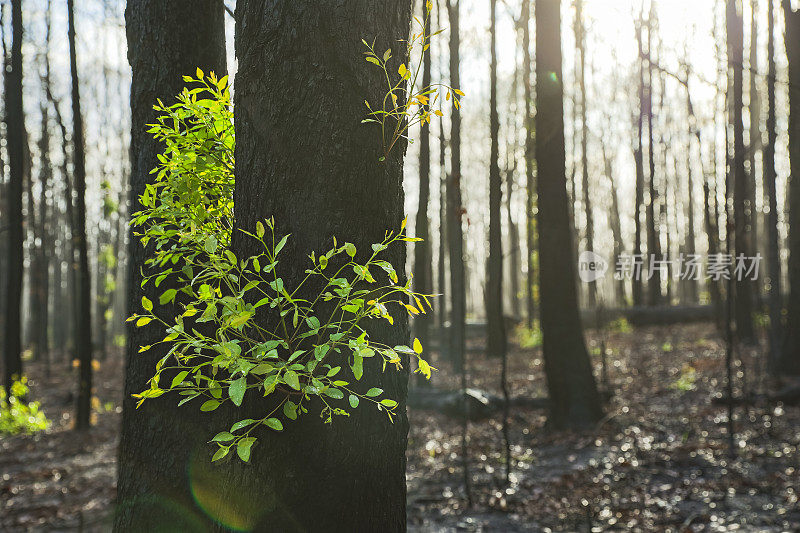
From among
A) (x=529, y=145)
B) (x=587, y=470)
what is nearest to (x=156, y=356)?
(x=587, y=470)

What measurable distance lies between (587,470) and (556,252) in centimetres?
282

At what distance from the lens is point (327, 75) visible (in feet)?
5.91

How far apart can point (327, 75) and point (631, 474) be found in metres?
5.53

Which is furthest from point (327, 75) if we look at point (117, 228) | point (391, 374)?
point (117, 228)

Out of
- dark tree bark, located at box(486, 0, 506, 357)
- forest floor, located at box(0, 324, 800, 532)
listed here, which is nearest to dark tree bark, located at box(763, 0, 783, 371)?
forest floor, located at box(0, 324, 800, 532)

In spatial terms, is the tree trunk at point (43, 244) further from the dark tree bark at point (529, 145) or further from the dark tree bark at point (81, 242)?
the dark tree bark at point (529, 145)

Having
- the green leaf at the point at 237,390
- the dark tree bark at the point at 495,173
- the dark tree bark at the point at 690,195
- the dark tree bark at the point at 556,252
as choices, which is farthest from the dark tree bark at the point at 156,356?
the dark tree bark at the point at 690,195

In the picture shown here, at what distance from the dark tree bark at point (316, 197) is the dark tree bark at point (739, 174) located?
5.82 meters

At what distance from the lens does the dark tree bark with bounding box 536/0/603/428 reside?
297 inches

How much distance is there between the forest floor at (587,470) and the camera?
16.3 ft

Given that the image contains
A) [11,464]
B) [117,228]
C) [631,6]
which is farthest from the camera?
[117,228]

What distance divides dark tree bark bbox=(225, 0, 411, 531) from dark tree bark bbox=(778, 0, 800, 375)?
948 cm

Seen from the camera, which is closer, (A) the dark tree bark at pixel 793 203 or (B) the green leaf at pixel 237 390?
(B) the green leaf at pixel 237 390

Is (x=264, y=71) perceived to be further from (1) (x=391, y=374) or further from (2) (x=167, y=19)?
(2) (x=167, y=19)
